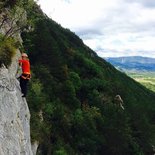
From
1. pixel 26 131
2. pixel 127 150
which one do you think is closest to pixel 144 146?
pixel 127 150

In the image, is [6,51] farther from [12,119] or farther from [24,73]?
[12,119]

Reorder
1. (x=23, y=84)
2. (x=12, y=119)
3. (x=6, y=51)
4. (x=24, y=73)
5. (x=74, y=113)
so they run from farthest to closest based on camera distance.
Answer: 1. (x=74, y=113)
2. (x=6, y=51)
3. (x=23, y=84)
4. (x=24, y=73)
5. (x=12, y=119)

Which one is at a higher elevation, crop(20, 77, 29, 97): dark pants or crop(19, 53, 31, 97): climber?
crop(19, 53, 31, 97): climber

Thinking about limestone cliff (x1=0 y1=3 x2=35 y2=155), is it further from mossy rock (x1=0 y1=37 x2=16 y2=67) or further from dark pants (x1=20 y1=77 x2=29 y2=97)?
mossy rock (x1=0 y1=37 x2=16 y2=67)

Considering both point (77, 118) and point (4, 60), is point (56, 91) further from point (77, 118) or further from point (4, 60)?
point (4, 60)

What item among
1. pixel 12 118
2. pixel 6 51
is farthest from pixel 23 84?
pixel 12 118

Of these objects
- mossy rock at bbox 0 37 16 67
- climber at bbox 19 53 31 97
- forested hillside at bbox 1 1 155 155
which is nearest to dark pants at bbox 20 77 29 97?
climber at bbox 19 53 31 97

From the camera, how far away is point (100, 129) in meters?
94.7

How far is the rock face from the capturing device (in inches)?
1054

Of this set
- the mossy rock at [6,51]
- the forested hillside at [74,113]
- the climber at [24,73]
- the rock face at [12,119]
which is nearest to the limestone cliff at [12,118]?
the rock face at [12,119]

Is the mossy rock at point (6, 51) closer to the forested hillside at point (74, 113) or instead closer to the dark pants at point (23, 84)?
the dark pants at point (23, 84)

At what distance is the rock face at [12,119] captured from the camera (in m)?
26.8

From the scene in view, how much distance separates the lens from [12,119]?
28922 mm

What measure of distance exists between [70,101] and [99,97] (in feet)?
49.2
